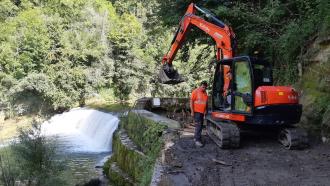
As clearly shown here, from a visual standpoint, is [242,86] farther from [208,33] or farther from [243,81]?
[208,33]

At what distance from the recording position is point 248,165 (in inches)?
292

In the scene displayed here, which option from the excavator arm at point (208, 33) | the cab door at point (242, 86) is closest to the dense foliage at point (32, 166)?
the excavator arm at point (208, 33)

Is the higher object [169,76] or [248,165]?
[169,76]

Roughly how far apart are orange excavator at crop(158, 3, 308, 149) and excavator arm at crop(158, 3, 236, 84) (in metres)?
0.02

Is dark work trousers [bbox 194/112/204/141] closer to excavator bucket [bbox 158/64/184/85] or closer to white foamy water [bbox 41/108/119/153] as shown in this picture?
excavator bucket [bbox 158/64/184/85]

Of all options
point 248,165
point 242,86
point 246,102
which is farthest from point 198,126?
point 248,165

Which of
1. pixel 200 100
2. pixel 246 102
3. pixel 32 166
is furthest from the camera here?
pixel 32 166

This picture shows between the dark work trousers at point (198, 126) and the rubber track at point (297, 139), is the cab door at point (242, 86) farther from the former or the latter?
the rubber track at point (297, 139)

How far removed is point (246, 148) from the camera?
873cm

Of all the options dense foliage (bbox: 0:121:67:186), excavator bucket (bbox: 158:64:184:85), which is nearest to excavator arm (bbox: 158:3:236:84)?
excavator bucket (bbox: 158:64:184:85)

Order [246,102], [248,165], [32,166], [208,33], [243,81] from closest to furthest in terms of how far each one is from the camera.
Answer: [248,165] < [246,102] < [243,81] < [208,33] < [32,166]

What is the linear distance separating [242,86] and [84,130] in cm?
1586

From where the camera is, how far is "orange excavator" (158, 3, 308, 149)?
27.7 ft

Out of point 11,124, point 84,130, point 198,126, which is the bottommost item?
point 11,124
